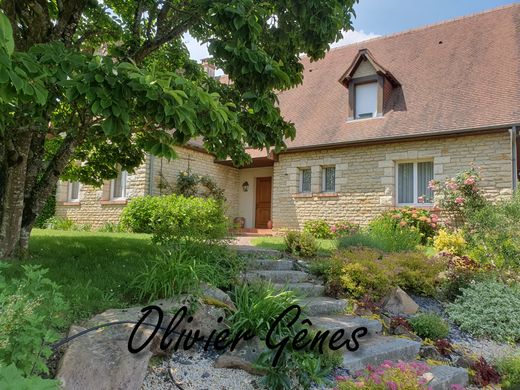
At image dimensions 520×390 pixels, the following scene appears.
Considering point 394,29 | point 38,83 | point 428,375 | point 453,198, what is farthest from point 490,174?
point 38,83

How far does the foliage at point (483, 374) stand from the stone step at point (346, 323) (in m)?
0.93

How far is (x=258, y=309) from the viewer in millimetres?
3721

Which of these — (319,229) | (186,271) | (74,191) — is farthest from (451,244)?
(74,191)

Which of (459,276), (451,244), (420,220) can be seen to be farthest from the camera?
(420,220)

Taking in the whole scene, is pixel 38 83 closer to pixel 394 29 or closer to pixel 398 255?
pixel 398 255

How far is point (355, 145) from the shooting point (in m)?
12.4

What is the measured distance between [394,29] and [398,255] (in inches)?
467

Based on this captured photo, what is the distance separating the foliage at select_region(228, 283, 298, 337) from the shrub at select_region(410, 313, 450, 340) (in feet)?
5.52

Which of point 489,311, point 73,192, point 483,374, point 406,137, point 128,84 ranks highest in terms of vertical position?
point 406,137

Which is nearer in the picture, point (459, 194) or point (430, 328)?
point (430, 328)

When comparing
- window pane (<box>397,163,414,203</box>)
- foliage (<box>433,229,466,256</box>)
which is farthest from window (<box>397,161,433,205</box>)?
foliage (<box>433,229,466,256</box>)

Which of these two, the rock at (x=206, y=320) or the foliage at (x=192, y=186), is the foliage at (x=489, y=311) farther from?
the foliage at (x=192, y=186)

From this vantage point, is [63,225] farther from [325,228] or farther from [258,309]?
[258,309]

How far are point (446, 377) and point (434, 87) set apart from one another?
10743 mm
